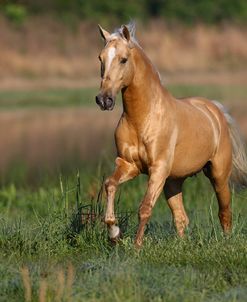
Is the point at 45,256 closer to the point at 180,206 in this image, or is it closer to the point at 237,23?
the point at 180,206

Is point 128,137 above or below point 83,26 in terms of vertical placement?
above

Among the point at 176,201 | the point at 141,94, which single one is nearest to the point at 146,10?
the point at 176,201

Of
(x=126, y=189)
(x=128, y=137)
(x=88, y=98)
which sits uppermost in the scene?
(x=128, y=137)

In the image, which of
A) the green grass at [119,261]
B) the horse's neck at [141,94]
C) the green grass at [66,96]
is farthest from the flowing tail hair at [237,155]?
the green grass at [66,96]

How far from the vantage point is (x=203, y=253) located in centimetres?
700

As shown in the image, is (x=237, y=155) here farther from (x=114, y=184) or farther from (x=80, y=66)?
(x=80, y=66)

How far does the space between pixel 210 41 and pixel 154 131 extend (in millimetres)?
27634

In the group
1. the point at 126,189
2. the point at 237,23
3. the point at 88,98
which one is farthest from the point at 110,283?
the point at 237,23

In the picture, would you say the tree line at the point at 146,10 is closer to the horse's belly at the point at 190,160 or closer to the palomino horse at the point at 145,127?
the horse's belly at the point at 190,160

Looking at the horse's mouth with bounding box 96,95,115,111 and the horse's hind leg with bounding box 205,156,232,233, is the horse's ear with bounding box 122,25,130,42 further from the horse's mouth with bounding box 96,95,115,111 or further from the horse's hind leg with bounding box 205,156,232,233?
the horse's hind leg with bounding box 205,156,232,233

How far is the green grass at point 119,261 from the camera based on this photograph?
19.8 feet

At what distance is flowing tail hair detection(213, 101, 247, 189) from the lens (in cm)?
893

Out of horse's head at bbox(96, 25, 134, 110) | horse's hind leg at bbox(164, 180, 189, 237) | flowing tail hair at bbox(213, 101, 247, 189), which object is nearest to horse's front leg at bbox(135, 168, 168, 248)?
horse's head at bbox(96, 25, 134, 110)

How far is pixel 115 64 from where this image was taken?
724 centimetres
